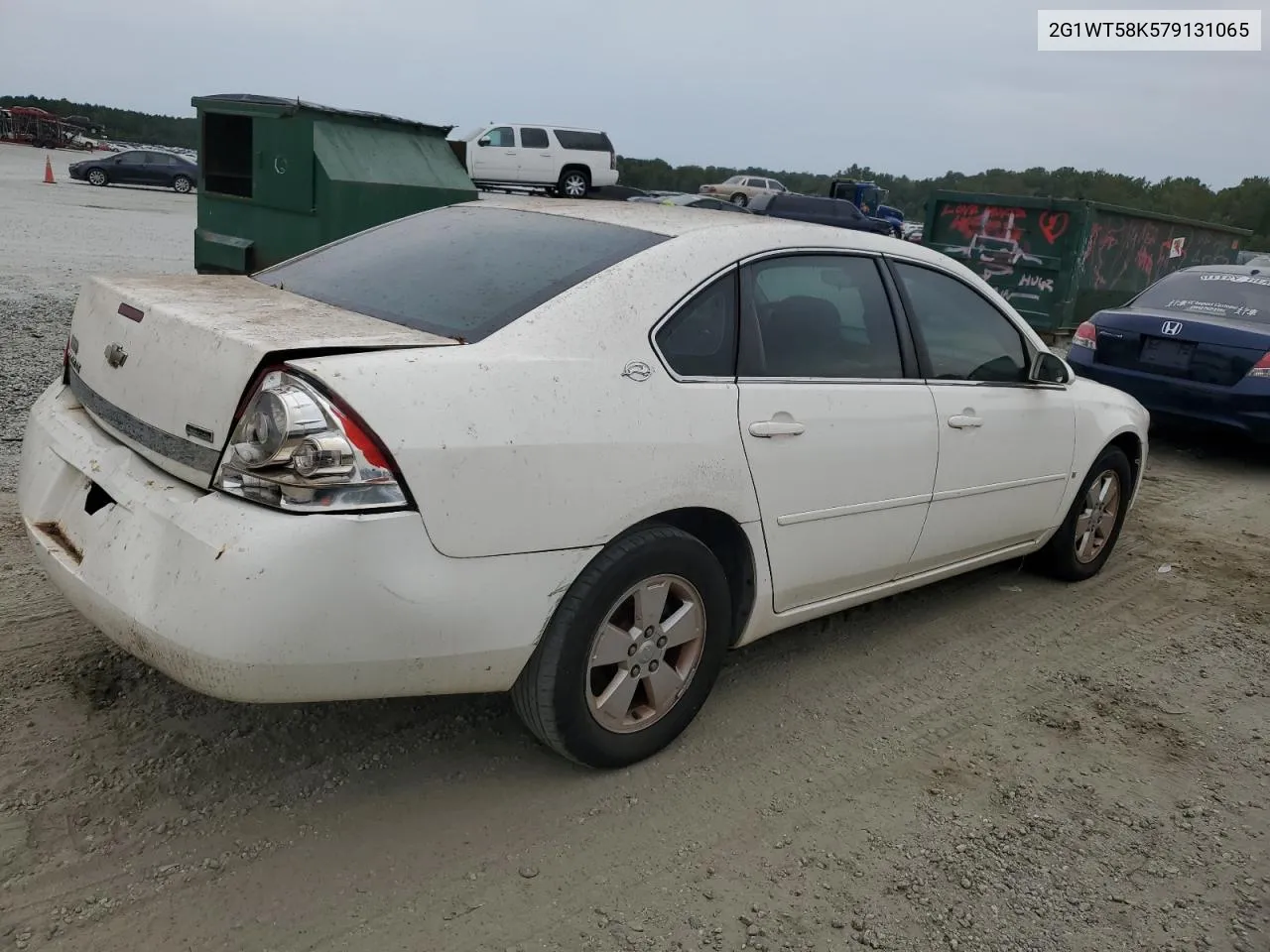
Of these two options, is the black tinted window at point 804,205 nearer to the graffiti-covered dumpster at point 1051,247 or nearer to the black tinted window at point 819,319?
the graffiti-covered dumpster at point 1051,247

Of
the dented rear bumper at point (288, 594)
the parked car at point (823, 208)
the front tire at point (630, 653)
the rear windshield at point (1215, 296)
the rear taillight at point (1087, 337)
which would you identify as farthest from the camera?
the parked car at point (823, 208)

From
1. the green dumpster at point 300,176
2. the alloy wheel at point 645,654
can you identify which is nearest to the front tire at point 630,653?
the alloy wheel at point 645,654


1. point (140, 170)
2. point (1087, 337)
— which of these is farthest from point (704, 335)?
point (140, 170)

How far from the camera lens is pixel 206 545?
2244 mm

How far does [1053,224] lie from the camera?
12359mm

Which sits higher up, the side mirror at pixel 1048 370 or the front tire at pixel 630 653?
the side mirror at pixel 1048 370

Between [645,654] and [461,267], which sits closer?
[645,654]

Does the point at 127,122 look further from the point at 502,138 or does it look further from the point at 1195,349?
the point at 1195,349

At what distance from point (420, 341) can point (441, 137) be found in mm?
7333

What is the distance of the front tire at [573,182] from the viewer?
29422 mm

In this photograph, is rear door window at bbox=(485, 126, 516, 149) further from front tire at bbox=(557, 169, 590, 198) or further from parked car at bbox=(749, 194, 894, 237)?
parked car at bbox=(749, 194, 894, 237)

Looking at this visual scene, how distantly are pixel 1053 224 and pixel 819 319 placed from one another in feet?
33.8

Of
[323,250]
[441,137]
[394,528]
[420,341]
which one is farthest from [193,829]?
[441,137]

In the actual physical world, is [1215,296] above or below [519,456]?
above
